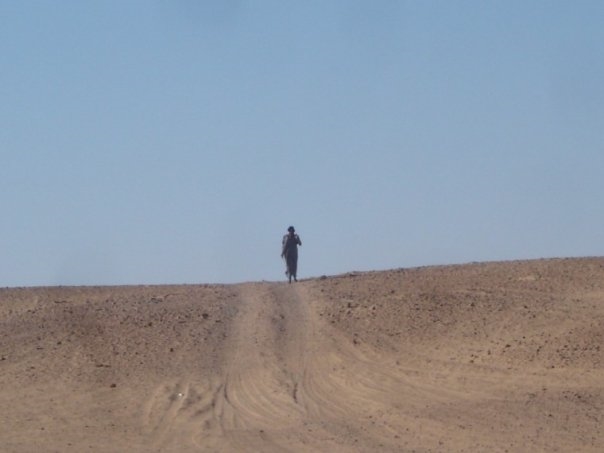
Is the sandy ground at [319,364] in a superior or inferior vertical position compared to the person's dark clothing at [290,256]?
inferior

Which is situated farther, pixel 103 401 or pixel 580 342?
pixel 580 342

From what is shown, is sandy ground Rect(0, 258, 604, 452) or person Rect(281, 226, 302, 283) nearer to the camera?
sandy ground Rect(0, 258, 604, 452)

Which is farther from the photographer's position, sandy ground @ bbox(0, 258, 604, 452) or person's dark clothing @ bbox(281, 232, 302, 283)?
person's dark clothing @ bbox(281, 232, 302, 283)

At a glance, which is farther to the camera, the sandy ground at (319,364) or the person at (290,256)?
the person at (290,256)

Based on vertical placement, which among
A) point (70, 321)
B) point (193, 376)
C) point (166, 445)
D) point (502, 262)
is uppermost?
point (502, 262)

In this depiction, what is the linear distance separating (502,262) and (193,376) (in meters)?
11.8

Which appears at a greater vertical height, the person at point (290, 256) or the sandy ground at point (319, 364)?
the person at point (290, 256)

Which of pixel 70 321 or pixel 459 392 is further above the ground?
pixel 70 321

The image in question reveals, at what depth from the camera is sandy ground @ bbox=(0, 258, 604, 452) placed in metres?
18.0

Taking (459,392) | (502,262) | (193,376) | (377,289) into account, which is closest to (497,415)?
(459,392)

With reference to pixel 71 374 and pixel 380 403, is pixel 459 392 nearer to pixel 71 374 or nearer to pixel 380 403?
pixel 380 403

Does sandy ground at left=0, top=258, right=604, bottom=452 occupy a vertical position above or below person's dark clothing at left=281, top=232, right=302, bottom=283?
below

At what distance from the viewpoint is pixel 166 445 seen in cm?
1767

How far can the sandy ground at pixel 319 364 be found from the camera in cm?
1805
